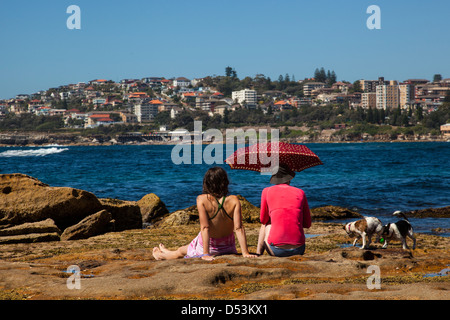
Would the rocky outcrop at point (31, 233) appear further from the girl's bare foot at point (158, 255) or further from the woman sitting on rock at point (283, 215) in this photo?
the woman sitting on rock at point (283, 215)

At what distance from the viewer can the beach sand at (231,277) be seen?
504 cm

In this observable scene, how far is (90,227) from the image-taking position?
11188mm

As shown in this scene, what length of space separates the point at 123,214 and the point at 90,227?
6.01 ft

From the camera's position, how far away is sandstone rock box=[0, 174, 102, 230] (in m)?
11.1

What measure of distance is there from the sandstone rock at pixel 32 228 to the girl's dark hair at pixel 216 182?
5423mm

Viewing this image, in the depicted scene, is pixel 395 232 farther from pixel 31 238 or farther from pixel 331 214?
pixel 331 214

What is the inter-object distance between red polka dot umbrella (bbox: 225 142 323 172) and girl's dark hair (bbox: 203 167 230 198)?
919 millimetres

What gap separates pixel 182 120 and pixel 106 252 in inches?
6898

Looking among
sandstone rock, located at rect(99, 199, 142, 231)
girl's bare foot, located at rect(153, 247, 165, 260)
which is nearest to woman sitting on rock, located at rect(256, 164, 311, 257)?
girl's bare foot, located at rect(153, 247, 165, 260)

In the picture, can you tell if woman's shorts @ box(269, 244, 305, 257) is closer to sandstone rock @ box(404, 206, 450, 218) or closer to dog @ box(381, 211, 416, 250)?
dog @ box(381, 211, 416, 250)

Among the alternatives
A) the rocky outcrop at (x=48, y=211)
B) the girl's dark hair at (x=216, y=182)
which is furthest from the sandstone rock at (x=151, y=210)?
the girl's dark hair at (x=216, y=182)

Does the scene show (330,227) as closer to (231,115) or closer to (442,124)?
(442,124)

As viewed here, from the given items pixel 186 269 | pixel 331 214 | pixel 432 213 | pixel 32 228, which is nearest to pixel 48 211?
pixel 32 228
